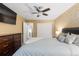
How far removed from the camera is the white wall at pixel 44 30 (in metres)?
Answer: 1.64

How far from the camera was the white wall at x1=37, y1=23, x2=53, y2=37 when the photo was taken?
164 cm

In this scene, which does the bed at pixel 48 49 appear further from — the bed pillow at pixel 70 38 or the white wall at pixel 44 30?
the bed pillow at pixel 70 38

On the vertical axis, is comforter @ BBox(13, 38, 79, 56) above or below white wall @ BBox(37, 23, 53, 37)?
below

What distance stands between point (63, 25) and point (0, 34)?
1100mm

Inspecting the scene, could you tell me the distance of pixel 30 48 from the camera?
4.96 feet

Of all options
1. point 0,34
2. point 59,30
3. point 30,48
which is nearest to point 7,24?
point 0,34

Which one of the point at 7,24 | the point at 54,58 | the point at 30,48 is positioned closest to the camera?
the point at 54,58

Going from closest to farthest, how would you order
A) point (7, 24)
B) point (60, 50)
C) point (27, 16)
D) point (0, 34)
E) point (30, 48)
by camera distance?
1. point (60, 50)
2. point (30, 48)
3. point (27, 16)
4. point (0, 34)
5. point (7, 24)

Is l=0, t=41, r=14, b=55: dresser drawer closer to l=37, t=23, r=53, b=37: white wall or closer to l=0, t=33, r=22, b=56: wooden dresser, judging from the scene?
l=0, t=33, r=22, b=56: wooden dresser

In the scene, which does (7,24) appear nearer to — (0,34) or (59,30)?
(0,34)

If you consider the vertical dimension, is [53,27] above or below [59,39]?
above

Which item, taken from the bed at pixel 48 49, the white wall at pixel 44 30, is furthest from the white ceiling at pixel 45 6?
the bed at pixel 48 49

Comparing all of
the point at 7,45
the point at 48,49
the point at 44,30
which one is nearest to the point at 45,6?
the point at 44,30

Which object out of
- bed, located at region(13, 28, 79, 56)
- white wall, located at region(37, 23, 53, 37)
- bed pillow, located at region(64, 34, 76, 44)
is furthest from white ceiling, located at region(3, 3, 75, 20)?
bed pillow, located at region(64, 34, 76, 44)
